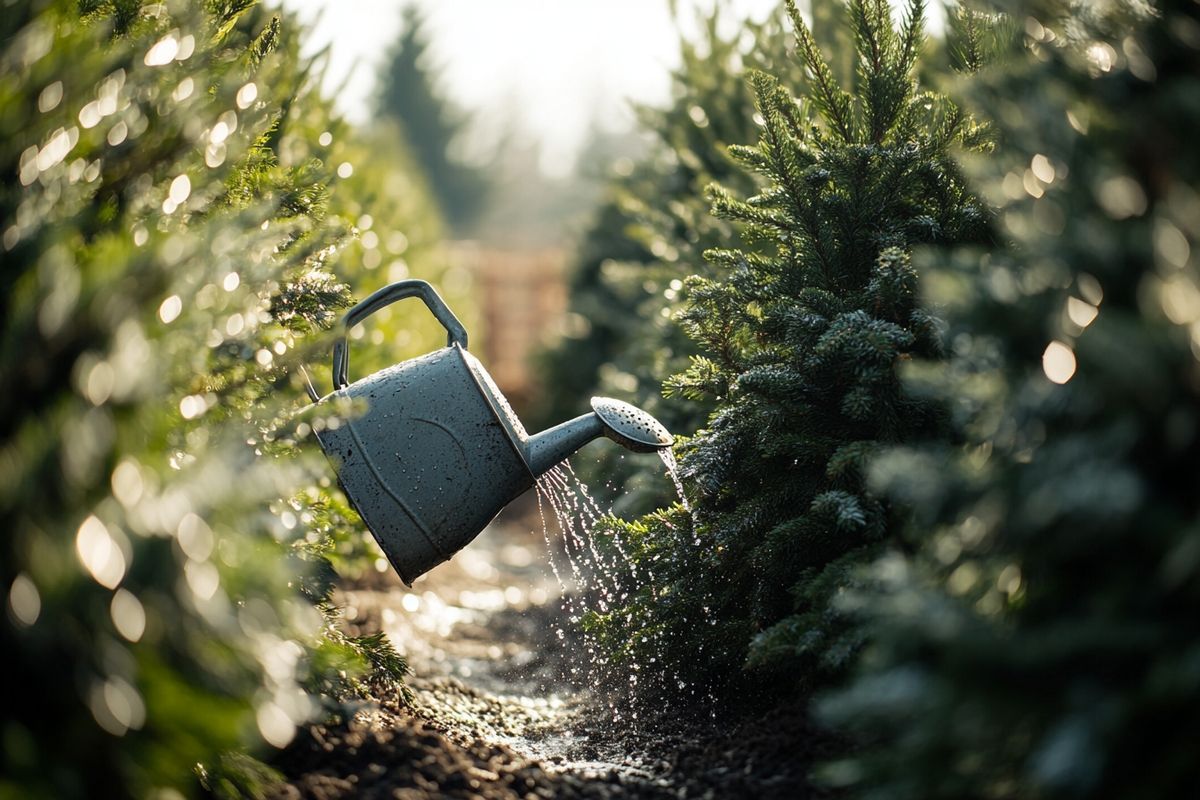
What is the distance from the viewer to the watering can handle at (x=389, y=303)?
2609mm

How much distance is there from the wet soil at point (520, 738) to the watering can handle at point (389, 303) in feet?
2.83

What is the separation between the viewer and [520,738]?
2.79 meters

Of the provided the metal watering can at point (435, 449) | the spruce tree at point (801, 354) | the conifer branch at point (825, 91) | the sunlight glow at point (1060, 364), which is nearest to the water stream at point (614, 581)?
the spruce tree at point (801, 354)

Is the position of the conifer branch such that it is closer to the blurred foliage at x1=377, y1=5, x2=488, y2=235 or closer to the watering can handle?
the watering can handle

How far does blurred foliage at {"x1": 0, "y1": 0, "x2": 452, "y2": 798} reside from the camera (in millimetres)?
1234

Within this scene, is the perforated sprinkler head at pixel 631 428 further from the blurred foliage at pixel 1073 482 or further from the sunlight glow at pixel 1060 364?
the sunlight glow at pixel 1060 364

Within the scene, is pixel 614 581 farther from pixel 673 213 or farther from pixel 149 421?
pixel 673 213

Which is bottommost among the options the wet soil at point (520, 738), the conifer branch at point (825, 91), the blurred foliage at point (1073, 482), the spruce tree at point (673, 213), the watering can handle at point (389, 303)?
the blurred foliage at point (1073, 482)

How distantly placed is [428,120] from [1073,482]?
31.5 meters

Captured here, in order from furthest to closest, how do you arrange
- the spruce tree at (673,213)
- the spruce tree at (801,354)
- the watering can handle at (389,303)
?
the spruce tree at (673,213)
the watering can handle at (389,303)
the spruce tree at (801,354)

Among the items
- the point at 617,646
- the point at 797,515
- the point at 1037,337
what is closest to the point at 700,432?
the point at 797,515

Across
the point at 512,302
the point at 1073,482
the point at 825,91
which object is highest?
the point at 512,302

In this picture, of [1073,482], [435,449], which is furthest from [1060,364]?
[435,449]

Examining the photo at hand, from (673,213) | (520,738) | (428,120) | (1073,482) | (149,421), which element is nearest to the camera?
(1073,482)
